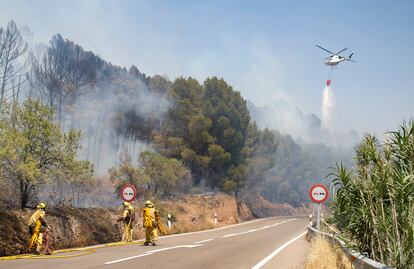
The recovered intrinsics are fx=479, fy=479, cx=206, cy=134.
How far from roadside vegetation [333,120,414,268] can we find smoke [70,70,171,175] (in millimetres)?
47929

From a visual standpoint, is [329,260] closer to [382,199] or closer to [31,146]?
[382,199]

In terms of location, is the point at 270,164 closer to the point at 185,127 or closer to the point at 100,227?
the point at 185,127

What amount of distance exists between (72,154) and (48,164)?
0.97 m

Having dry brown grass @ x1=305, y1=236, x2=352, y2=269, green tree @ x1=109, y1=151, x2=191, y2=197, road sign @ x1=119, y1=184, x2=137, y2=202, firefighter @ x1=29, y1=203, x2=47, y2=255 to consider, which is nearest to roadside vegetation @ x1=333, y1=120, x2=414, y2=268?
dry brown grass @ x1=305, y1=236, x2=352, y2=269

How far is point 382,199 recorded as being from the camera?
8.32m

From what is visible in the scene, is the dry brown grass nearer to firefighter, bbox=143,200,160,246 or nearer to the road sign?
firefighter, bbox=143,200,160,246

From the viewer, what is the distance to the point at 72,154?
18328 millimetres

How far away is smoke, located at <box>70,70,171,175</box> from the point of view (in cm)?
5988

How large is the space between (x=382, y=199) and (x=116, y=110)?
5637 cm

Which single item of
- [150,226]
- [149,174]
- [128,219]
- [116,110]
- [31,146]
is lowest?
[150,226]

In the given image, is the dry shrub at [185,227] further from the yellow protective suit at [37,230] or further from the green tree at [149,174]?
the yellow protective suit at [37,230]

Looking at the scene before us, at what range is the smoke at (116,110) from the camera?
5988 cm

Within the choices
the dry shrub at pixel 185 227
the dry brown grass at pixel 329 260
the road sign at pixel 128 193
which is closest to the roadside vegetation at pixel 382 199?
the dry brown grass at pixel 329 260

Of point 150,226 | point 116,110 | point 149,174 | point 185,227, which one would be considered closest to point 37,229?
point 150,226
